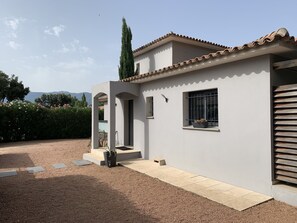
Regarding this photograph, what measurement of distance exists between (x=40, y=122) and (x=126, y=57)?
12.2 m

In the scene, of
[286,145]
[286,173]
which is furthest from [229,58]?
[286,173]

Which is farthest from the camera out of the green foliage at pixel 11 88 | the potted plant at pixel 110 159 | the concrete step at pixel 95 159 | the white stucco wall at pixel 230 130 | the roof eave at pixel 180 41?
the green foliage at pixel 11 88

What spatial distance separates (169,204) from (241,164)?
8.74 feet

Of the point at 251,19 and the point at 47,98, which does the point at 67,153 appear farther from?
the point at 47,98

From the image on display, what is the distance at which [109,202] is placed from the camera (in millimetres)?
6102

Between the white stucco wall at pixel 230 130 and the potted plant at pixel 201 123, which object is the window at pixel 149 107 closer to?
the white stucco wall at pixel 230 130

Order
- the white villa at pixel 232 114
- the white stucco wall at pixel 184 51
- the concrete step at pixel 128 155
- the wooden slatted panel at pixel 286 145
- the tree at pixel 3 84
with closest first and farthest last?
the wooden slatted panel at pixel 286 145 < the white villa at pixel 232 114 < the concrete step at pixel 128 155 < the white stucco wall at pixel 184 51 < the tree at pixel 3 84

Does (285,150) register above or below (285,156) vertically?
above

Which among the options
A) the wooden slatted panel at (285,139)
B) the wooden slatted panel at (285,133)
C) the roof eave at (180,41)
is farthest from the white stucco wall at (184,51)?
the wooden slatted panel at (285,139)

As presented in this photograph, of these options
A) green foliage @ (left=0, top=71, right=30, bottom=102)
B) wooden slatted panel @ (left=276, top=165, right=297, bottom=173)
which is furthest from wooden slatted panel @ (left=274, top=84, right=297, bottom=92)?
green foliage @ (left=0, top=71, right=30, bottom=102)

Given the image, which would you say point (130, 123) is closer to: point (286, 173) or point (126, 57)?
point (126, 57)

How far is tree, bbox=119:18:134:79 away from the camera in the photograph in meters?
15.9

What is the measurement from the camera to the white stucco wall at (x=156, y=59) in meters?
13.1

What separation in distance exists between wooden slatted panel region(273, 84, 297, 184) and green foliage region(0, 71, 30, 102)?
57.3m
